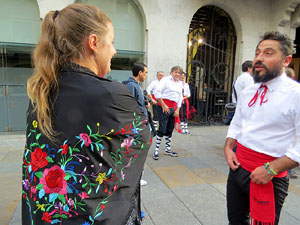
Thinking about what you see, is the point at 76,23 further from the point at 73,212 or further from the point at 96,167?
the point at 73,212

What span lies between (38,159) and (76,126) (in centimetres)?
26

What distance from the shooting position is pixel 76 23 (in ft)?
3.11

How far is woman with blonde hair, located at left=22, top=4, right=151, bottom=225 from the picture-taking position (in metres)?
0.93

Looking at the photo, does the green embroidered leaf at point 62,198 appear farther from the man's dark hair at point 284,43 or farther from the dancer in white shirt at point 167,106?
the dancer in white shirt at point 167,106

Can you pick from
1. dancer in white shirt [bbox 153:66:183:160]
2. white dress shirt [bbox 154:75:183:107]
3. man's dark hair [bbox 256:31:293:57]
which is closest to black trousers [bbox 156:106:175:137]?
dancer in white shirt [bbox 153:66:183:160]

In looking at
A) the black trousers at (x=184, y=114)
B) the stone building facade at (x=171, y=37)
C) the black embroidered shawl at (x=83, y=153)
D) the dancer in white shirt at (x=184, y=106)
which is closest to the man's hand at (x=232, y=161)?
the black embroidered shawl at (x=83, y=153)

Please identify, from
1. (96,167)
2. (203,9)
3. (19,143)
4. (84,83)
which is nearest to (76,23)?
(84,83)

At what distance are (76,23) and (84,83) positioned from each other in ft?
0.87

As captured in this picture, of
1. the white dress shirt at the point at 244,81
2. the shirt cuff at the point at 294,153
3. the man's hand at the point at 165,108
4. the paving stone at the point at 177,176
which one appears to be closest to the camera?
the shirt cuff at the point at 294,153

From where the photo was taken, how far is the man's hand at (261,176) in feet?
4.79

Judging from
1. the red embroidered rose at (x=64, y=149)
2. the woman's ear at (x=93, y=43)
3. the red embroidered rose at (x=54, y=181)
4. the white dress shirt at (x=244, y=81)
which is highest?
the woman's ear at (x=93, y=43)

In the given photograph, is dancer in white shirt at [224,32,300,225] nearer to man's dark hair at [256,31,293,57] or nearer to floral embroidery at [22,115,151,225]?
man's dark hair at [256,31,293,57]

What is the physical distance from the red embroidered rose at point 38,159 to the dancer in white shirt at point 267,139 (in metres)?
1.32

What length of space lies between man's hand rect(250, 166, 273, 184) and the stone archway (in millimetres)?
6539
